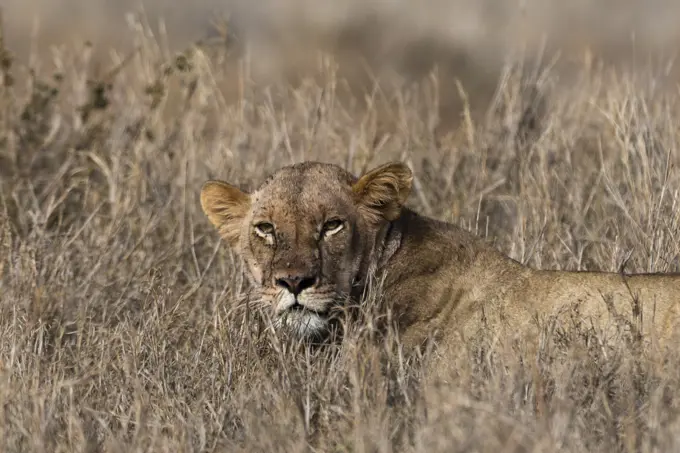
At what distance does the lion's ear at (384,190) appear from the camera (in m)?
4.96

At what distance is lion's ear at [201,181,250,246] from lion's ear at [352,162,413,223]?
491 mm

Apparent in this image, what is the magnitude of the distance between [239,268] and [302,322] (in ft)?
4.17

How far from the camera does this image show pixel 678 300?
4.57 meters

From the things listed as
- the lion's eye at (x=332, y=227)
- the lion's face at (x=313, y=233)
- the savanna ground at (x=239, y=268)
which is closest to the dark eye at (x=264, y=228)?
the lion's face at (x=313, y=233)

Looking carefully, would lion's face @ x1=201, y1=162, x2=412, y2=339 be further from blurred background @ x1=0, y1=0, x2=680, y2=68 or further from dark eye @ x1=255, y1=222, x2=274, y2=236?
blurred background @ x1=0, y1=0, x2=680, y2=68

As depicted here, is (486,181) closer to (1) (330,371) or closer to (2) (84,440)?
(1) (330,371)

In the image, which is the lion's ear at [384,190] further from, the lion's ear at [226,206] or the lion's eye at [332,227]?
the lion's ear at [226,206]

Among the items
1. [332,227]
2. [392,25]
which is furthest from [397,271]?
[392,25]

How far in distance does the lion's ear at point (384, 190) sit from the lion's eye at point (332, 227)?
0.46 feet

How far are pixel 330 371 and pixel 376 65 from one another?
1250cm

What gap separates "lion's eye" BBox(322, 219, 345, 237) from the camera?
4.86m

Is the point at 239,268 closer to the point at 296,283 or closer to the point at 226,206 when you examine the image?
the point at 226,206

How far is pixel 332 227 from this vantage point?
192 inches

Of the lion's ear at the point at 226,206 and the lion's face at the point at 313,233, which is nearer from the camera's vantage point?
the lion's face at the point at 313,233
